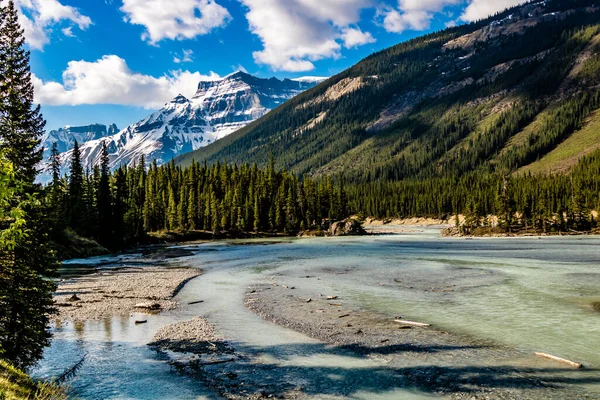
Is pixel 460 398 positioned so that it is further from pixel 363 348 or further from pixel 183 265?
pixel 183 265

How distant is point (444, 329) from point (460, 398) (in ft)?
27.4

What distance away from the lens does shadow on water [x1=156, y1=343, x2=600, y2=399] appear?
45.3ft

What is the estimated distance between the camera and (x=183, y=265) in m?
55.4

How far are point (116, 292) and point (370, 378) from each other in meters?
26.5

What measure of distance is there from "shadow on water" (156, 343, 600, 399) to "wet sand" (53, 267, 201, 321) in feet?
34.6

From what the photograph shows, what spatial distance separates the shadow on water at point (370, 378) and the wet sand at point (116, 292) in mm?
10553

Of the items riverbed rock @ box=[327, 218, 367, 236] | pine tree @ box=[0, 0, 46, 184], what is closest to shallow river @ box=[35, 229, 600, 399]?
pine tree @ box=[0, 0, 46, 184]

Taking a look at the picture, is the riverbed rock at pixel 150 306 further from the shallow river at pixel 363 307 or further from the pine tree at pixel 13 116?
the pine tree at pixel 13 116

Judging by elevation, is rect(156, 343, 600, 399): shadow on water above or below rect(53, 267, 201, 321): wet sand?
below

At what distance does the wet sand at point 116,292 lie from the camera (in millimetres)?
26506

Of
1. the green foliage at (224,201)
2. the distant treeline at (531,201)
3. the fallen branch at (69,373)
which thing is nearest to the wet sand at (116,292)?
the fallen branch at (69,373)

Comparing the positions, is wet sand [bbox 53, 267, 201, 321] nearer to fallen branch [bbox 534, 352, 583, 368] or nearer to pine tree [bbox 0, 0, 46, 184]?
pine tree [bbox 0, 0, 46, 184]

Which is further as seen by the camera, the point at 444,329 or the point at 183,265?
the point at 183,265

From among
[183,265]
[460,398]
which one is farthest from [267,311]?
[183,265]
